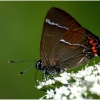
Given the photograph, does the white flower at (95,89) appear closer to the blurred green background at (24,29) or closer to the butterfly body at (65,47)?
the butterfly body at (65,47)

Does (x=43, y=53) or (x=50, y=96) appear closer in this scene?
(x=50, y=96)

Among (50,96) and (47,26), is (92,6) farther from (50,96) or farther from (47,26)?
(50,96)

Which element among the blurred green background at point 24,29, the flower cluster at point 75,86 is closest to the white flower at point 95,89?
the flower cluster at point 75,86

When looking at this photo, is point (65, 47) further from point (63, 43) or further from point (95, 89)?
point (95, 89)

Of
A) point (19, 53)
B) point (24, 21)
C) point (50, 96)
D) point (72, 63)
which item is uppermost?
point (24, 21)

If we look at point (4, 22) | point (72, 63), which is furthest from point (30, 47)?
point (72, 63)
